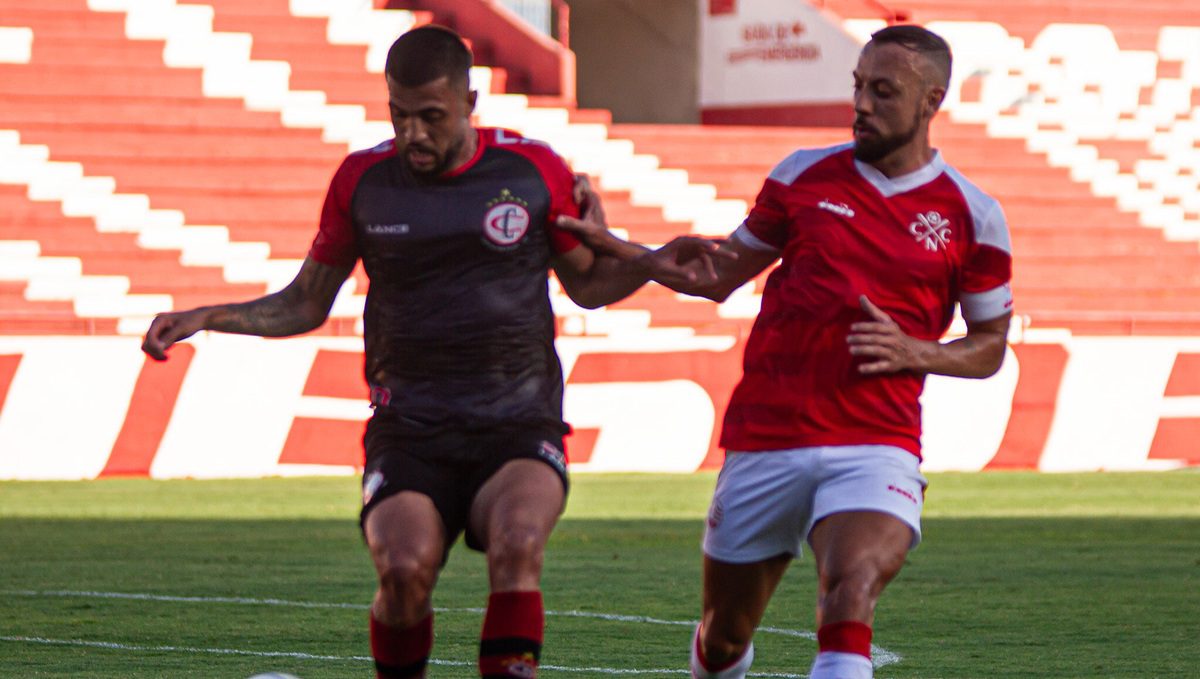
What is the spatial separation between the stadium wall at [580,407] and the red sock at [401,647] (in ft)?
31.9

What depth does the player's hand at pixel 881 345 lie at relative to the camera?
5.07 meters

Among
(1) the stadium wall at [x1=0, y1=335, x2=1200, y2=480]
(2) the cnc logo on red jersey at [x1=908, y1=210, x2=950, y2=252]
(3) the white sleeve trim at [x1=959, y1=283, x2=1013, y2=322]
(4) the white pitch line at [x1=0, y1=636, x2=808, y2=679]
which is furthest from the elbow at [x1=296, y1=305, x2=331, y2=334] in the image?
(1) the stadium wall at [x1=0, y1=335, x2=1200, y2=480]

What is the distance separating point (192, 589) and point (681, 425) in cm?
713

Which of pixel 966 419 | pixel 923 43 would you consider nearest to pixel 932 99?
pixel 923 43

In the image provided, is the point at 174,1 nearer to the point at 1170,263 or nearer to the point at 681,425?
the point at 681,425

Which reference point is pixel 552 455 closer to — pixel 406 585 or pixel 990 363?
pixel 406 585

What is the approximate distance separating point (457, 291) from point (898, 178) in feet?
3.84

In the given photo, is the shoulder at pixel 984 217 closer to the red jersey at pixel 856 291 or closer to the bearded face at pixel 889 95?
the red jersey at pixel 856 291

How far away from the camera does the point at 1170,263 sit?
24.6 metres

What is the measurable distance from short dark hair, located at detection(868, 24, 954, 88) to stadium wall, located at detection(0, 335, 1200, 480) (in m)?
9.86

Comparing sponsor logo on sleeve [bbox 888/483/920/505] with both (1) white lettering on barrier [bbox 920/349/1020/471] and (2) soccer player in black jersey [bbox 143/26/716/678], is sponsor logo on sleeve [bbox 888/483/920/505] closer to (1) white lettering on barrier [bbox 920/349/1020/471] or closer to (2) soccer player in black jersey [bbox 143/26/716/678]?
(2) soccer player in black jersey [bbox 143/26/716/678]

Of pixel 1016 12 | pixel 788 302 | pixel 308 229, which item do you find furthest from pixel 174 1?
pixel 788 302

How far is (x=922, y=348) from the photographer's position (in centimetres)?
517

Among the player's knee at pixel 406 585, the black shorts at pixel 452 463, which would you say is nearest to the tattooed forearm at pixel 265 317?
the black shorts at pixel 452 463
